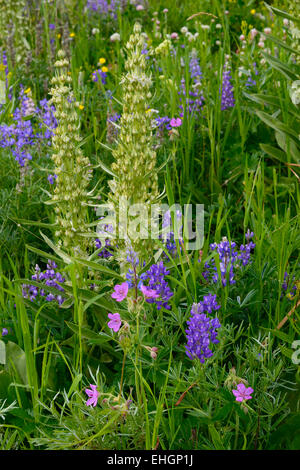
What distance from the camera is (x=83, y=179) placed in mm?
2107

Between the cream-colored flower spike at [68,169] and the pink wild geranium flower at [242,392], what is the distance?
2.60ft

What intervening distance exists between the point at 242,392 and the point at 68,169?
3.22 ft

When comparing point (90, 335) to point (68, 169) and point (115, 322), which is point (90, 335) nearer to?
point (115, 322)

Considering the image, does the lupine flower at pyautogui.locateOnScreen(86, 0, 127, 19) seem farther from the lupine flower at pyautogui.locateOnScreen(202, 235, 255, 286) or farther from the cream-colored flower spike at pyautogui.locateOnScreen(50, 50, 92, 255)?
the lupine flower at pyautogui.locateOnScreen(202, 235, 255, 286)

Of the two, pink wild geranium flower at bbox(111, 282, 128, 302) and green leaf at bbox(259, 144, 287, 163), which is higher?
green leaf at bbox(259, 144, 287, 163)

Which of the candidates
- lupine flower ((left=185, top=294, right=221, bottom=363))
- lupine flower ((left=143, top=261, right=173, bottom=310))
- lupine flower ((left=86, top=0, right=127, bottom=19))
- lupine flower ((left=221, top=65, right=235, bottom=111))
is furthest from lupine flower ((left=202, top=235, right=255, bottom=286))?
lupine flower ((left=86, top=0, right=127, bottom=19))

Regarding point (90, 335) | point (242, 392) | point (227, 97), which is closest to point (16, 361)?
point (90, 335)

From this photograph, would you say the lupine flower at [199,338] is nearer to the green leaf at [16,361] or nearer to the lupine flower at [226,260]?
the lupine flower at [226,260]

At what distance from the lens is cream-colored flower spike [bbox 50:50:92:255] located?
2041 millimetres

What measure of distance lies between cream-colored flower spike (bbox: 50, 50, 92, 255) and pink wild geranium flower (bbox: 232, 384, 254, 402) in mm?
792

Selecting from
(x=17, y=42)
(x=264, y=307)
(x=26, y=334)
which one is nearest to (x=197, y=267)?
(x=264, y=307)

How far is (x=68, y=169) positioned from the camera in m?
2.09

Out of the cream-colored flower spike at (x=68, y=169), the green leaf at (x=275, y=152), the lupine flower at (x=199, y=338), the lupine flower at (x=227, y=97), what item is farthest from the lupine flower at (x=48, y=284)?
the lupine flower at (x=227, y=97)

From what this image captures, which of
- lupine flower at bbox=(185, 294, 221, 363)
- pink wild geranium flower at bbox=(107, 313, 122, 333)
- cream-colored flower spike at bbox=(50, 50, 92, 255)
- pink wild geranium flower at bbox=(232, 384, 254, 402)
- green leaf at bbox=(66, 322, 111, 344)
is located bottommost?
pink wild geranium flower at bbox=(232, 384, 254, 402)
